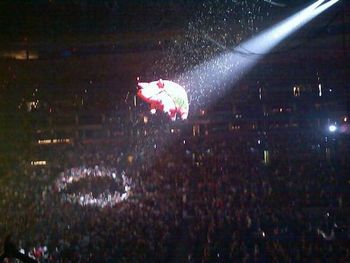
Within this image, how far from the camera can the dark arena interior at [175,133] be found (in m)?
9.26

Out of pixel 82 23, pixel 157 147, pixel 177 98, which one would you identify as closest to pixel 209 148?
pixel 157 147

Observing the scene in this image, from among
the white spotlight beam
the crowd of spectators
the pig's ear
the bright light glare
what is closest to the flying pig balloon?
the pig's ear

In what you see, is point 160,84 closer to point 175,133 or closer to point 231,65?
point 231,65

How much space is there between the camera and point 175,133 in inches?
610

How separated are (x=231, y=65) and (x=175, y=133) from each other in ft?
9.44

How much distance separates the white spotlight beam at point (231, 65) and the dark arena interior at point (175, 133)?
0.17ft

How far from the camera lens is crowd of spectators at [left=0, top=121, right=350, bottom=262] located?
8.74 m

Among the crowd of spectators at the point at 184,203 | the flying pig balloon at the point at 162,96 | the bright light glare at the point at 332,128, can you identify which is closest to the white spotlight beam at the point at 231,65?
the crowd of spectators at the point at 184,203

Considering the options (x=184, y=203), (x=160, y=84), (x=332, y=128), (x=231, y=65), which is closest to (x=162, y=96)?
(x=160, y=84)

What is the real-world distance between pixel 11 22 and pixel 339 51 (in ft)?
29.5

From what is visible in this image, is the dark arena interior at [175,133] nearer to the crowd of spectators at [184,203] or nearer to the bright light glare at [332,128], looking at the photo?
the crowd of spectators at [184,203]

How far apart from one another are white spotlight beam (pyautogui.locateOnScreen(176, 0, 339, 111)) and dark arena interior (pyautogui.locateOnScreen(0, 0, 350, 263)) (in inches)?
2.0

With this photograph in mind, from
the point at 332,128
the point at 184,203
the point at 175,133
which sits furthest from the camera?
the point at 175,133

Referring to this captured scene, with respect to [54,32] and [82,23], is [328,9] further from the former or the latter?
[54,32]
